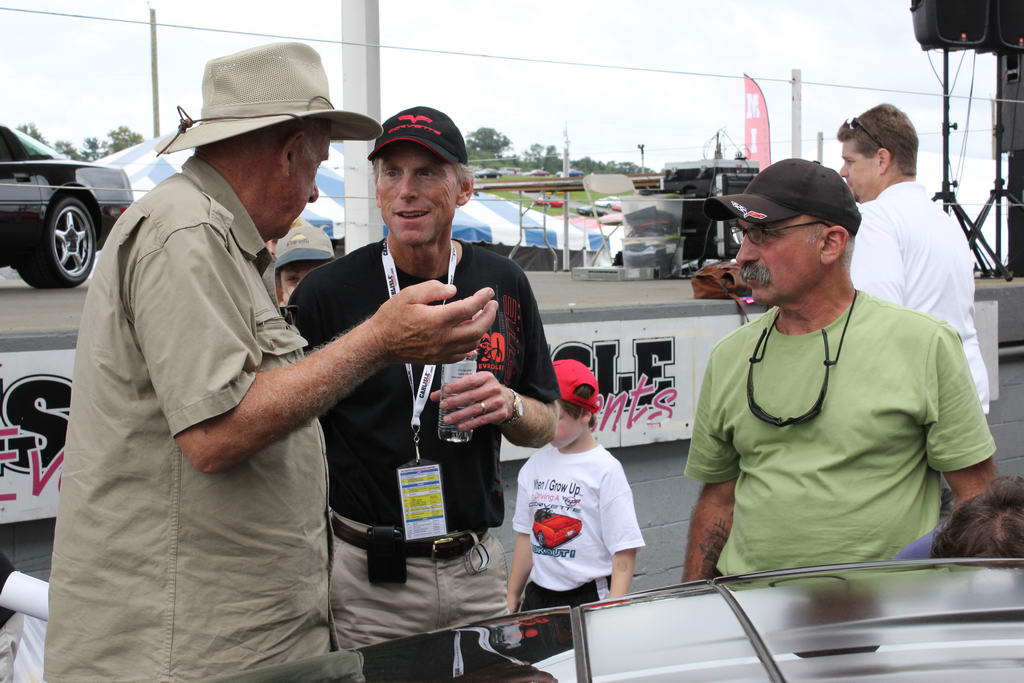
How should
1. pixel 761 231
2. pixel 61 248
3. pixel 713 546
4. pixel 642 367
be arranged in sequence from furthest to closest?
pixel 61 248 < pixel 642 367 < pixel 713 546 < pixel 761 231

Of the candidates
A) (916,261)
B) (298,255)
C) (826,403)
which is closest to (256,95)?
(826,403)

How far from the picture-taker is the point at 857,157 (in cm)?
412

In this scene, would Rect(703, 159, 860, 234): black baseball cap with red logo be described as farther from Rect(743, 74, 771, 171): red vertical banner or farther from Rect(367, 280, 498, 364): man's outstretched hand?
Rect(743, 74, 771, 171): red vertical banner

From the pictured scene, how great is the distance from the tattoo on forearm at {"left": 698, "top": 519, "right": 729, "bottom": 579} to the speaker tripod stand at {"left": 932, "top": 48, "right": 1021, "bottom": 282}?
17.6 ft

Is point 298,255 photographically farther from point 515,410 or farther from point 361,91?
point 515,410

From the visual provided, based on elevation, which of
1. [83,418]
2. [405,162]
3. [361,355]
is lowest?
[83,418]

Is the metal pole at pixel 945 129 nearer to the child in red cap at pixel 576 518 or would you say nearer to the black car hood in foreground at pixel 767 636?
the child in red cap at pixel 576 518

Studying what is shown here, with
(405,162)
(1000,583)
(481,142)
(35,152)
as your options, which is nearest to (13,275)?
(35,152)

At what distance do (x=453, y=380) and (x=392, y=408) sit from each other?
0.27 meters

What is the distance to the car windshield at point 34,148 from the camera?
6793mm

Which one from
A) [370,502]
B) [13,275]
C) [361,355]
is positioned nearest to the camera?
[361,355]

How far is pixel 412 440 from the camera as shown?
8.72 feet

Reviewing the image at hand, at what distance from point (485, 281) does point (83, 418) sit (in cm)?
124

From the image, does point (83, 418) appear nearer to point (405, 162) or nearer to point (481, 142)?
point (405, 162)
